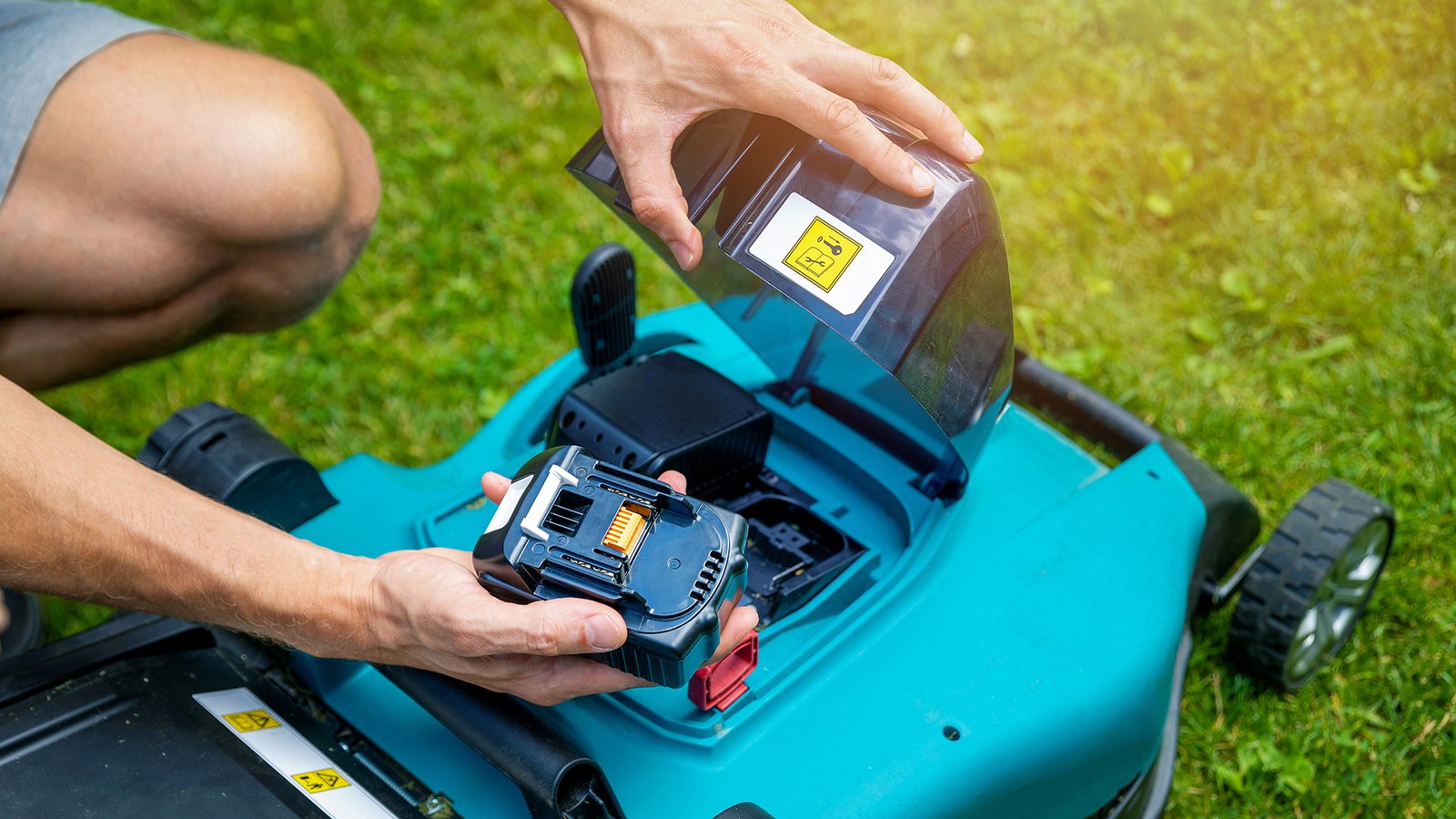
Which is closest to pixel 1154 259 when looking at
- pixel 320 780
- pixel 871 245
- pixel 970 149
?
pixel 970 149

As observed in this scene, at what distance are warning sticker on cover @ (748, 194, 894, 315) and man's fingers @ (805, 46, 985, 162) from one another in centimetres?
12

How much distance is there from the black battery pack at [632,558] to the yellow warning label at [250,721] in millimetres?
270

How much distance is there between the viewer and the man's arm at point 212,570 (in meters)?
0.92

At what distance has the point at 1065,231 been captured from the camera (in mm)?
2104

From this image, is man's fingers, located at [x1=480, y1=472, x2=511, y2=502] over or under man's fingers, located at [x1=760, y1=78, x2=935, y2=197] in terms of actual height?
under

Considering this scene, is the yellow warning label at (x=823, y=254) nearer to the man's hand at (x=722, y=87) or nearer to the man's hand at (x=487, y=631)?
the man's hand at (x=722, y=87)

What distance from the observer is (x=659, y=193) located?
104cm

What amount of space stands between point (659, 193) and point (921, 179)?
0.22 metres

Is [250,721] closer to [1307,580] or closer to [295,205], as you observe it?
[295,205]

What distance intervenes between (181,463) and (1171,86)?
1.82 m

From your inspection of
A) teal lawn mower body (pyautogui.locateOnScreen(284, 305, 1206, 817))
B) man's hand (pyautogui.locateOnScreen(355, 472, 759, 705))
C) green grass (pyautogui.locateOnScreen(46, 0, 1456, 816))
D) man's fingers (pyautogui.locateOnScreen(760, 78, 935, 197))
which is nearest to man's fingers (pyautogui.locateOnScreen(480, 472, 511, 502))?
man's hand (pyautogui.locateOnScreen(355, 472, 759, 705))

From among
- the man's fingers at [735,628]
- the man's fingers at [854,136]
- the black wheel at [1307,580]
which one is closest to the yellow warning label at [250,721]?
the man's fingers at [735,628]

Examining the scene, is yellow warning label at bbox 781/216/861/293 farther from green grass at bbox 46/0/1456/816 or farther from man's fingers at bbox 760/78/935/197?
green grass at bbox 46/0/1456/816

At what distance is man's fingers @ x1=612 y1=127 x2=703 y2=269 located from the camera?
3.40 feet
